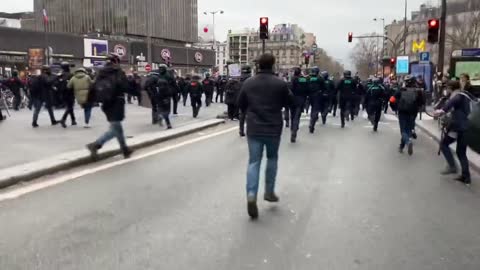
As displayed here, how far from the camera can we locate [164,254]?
4.79 metres

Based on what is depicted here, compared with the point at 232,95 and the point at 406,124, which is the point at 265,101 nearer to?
the point at 406,124

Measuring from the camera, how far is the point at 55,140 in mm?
11703

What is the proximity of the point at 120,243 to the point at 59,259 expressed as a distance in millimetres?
608

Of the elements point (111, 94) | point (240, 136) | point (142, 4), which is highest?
point (142, 4)

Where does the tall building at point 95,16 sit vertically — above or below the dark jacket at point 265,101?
above

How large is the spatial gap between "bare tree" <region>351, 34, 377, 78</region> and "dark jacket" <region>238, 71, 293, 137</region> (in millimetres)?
101028

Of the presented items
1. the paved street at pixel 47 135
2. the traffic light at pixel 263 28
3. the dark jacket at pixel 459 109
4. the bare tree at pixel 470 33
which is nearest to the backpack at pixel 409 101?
the dark jacket at pixel 459 109

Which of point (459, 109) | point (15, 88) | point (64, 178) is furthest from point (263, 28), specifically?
point (64, 178)

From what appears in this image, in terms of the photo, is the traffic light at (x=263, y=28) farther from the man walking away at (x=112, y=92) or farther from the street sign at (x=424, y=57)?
the man walking away at (x=112, y=92)

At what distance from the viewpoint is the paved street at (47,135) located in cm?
982

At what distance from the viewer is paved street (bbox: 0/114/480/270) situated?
4.71m

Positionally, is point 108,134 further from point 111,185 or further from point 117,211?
point 117,211

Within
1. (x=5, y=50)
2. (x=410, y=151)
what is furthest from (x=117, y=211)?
(x=5, y=50)

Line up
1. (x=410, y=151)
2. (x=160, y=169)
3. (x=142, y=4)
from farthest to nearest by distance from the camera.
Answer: (x=142, y=4) < (x=410, y=151) < (x=160, y=169)
